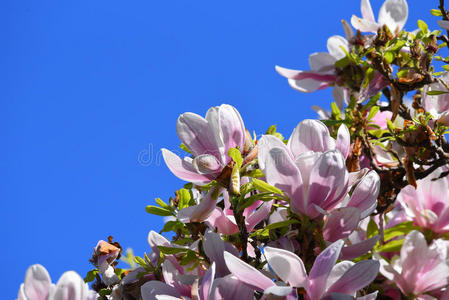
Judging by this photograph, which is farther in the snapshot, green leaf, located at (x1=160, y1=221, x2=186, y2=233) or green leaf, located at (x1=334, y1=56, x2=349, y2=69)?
green leaf, located at (x1=334, y1=56, x2=349, y2=69)

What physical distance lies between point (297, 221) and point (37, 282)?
1.82 feet

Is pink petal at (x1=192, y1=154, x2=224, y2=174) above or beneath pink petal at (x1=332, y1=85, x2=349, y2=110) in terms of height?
beneath

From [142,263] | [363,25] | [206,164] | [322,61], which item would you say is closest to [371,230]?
[206,164]

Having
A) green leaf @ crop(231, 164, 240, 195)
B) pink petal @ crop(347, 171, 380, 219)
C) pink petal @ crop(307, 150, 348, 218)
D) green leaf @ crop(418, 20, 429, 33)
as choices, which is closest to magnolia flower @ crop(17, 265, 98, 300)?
green leaf @ crop(231, 164, 240, 195)

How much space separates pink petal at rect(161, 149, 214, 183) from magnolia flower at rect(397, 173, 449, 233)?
475 mm

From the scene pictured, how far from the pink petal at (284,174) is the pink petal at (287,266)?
0.14 metres

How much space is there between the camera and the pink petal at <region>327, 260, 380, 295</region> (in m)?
0.95

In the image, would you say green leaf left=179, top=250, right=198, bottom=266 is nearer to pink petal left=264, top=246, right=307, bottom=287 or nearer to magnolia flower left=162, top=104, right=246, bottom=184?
magnolia flower left=162, top=104, right=246, bottom=184

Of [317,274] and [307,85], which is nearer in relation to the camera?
[317,274]

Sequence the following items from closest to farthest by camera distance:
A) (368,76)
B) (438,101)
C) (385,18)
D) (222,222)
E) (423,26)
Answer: (222,222) < (438,101) < (368,76) < (423,26) < (385,18)

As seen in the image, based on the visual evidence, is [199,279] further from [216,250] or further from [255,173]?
[255,173]

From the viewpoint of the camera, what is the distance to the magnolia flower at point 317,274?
0.95 m

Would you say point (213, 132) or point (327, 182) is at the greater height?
point (213, 132)

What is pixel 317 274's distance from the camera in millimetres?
952
